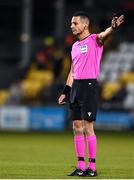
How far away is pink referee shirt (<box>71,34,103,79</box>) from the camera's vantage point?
38.3 feet

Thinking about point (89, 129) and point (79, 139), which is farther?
point (79, 139)

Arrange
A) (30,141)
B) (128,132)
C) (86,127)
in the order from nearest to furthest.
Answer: (86,127) < (30,141) < (128,132)

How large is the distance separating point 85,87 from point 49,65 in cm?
2260

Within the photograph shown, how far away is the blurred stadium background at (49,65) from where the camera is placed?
29250 millimetres

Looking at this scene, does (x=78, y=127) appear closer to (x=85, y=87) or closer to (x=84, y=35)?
(x=85, y=87)

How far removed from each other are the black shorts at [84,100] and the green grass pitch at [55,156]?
868mm

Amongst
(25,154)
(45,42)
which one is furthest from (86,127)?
(45,42)

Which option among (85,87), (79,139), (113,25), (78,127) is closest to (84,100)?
(85,87)

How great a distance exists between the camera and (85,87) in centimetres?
1169

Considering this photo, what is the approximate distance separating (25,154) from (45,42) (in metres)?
20.2

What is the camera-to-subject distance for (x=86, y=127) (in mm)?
11664

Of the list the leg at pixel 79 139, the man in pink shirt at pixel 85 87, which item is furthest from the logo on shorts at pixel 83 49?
the leg at pixel 79 139

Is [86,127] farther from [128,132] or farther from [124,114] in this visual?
[124,114]

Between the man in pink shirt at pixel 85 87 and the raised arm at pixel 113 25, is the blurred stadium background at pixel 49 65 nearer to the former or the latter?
the man in pink shirt at pixel 85 87
